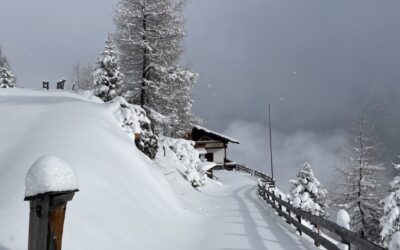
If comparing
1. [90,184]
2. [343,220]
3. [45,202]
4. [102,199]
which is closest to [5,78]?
[90,184]

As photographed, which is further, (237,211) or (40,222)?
(237,211)

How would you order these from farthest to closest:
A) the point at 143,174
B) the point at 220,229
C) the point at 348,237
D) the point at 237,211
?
the point at 237,211 → the point at 143,174 → the point at 220,229 → the point at 348,237

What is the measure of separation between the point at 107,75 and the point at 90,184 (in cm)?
3141

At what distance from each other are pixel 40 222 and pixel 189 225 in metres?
8.83

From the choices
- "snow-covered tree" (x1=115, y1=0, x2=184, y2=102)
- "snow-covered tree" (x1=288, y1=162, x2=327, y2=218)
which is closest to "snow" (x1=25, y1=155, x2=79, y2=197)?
"snow-covered tree" (x1=115, y1=0, x2=184, y2=102)

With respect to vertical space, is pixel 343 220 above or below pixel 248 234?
above

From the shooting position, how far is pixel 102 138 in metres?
11.8

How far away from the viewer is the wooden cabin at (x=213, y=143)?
Result: 5741 centimetres

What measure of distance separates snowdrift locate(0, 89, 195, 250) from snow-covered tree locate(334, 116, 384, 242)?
2089 cm

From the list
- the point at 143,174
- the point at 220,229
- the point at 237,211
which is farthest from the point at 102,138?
the point at 237,211

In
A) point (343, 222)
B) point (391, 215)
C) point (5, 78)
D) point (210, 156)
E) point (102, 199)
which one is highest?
point (5, 78)

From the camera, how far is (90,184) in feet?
26.7

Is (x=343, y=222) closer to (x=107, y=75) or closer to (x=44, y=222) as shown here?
(x=44, y=222)

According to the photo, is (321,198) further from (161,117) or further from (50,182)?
(50,182)
